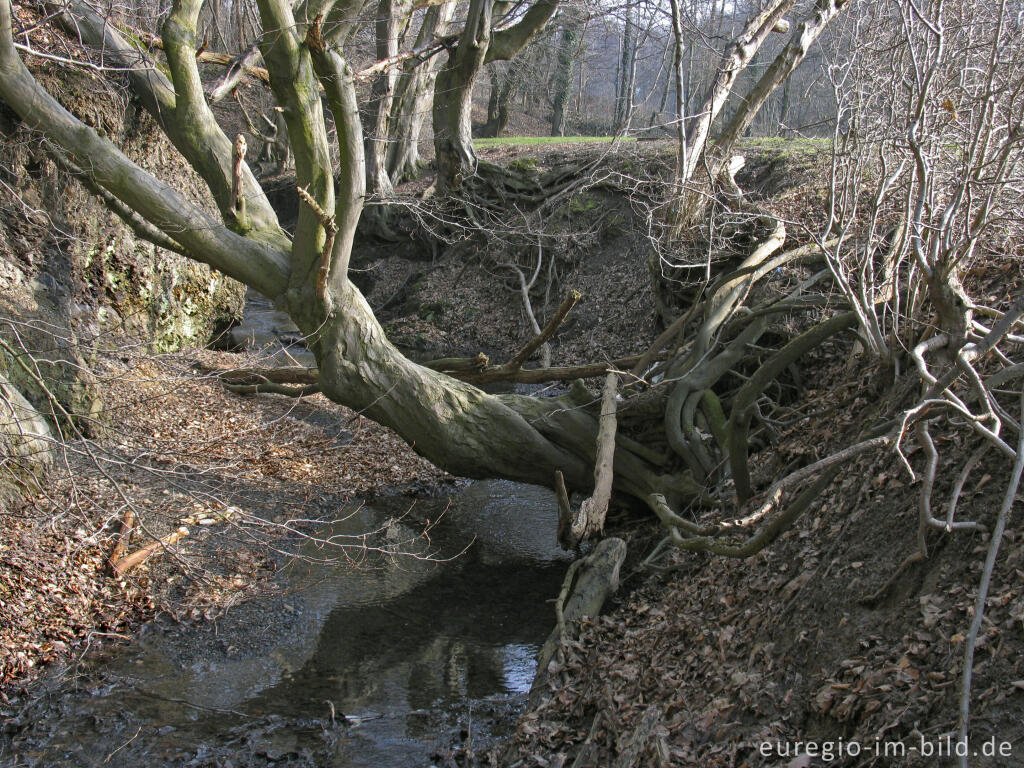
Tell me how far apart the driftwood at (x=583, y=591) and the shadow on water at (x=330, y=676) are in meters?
0.38

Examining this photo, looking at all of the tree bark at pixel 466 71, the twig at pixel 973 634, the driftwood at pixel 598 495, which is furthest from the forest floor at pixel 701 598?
the tree bark at pixel 466 71

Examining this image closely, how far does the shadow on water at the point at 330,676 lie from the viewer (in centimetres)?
520

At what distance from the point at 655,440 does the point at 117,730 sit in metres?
5.89

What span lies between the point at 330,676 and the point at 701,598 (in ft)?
9.89

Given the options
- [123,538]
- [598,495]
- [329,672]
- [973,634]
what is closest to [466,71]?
[598,495]

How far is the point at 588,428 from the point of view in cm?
886

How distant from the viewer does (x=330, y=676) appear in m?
6.20

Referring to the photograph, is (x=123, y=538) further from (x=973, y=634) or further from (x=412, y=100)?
(x=412, y=100)

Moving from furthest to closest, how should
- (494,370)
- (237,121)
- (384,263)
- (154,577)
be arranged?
(237,121), (384,263), (494,370), (154,577)

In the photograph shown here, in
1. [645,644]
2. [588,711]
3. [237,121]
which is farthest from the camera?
[237,121]

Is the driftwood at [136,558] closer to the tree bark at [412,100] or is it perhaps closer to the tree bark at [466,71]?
the tree bark at [466,71]

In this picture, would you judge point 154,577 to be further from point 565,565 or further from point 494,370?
point 494,370

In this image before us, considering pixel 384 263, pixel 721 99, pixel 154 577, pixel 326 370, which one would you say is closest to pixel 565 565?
pixel 326 370

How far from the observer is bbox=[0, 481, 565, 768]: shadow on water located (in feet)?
17.1
